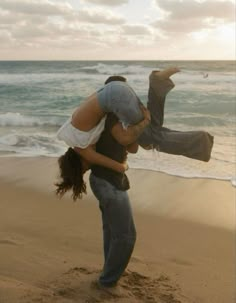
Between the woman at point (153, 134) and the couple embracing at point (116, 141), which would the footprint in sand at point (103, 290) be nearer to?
the couple embracing at point (116, 141)

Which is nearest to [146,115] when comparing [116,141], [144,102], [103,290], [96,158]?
[116,141]

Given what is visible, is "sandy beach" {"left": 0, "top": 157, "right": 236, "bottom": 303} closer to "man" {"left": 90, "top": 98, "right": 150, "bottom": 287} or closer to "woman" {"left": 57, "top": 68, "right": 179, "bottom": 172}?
"man" {"left": 90, "top": 98, "right": 150, "bottom": 287}

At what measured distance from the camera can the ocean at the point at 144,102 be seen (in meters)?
9.86

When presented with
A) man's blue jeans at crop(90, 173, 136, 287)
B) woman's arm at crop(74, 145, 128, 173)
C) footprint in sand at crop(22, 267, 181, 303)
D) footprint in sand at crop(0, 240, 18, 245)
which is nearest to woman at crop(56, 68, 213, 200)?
woman's arm at crop(74, 145, 128, 173)

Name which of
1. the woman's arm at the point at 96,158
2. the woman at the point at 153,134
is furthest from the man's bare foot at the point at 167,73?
the woman's arm at the point at 96,158

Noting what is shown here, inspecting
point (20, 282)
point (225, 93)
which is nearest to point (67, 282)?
point (20, 282)

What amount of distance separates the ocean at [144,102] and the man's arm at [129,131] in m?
0.92

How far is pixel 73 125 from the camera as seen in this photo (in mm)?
3631

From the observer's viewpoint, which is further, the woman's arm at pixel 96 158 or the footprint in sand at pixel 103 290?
the footprint in sand at pixel 103 290

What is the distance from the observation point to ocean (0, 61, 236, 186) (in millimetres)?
9859

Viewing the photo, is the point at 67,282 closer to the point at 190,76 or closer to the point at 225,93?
the point at 225,93

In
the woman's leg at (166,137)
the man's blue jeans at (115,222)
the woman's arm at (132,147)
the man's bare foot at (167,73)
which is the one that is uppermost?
the man's bare foot at (167,73)

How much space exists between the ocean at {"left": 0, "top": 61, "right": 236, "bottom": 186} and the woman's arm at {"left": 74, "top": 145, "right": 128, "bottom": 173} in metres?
1.10

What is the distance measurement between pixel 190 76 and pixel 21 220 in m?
26.4
